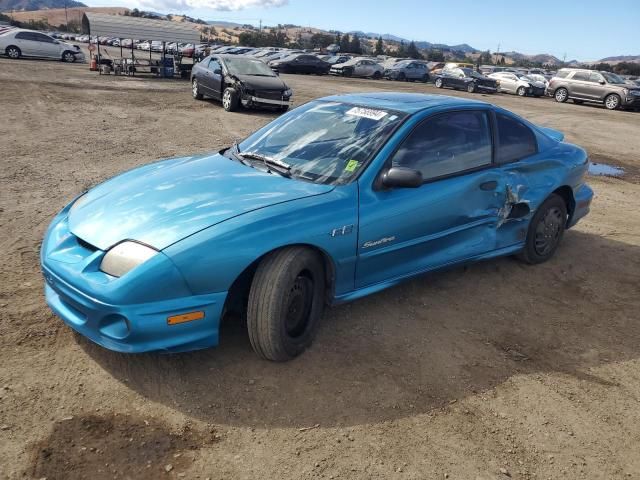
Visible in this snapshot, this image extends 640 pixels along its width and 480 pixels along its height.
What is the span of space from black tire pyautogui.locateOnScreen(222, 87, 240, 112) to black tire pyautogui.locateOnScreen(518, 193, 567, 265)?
1008 centimetres

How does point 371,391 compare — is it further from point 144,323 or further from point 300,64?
point 300,64

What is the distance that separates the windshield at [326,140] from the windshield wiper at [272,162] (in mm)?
16

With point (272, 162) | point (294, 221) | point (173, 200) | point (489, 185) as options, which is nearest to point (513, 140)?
point (489, 185)

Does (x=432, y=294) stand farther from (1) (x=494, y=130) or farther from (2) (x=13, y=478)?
(2) (x=13, y=478)

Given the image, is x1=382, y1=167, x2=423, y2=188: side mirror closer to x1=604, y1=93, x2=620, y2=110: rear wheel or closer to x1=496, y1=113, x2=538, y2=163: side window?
x1=496, y1=113, x2=538, y2=163: side window

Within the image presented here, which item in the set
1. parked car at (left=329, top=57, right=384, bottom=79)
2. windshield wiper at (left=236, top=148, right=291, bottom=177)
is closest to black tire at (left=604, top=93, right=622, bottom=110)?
parked car at (left=329, top=57, right=384, bottom=79)

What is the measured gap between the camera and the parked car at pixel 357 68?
116 feet

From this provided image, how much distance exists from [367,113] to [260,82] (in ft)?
33.7

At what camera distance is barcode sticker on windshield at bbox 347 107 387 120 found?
384 cm

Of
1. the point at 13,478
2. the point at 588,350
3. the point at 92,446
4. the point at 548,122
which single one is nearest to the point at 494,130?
the point at 588,350

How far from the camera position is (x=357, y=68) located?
35.7 metres

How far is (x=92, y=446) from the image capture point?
8.02ft

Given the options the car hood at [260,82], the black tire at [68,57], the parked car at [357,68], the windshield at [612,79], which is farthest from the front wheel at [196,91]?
the parked car at [357,68]

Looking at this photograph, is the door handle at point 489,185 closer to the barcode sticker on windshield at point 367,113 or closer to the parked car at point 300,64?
the barcode sticker on windshield at point 367,113
